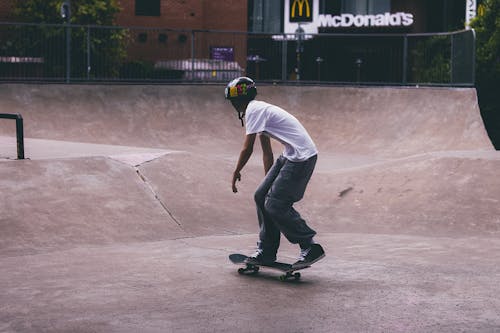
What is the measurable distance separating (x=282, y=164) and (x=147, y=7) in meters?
31.4

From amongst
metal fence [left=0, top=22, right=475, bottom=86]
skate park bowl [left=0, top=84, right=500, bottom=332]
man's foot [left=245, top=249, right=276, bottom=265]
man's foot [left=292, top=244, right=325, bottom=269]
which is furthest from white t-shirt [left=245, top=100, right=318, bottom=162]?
metal fence [left=0, top=22, right=475, bottom=86]

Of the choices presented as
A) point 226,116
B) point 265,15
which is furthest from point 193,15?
point 226,116

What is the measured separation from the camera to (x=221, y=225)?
1038 cm

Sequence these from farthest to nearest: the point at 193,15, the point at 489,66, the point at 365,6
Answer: the point at 365,6
the point at 193,15
the point at 489,66

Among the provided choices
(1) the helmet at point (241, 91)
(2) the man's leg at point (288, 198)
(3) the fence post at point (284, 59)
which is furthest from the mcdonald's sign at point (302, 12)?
(2) the man's leg at point (288, 198)

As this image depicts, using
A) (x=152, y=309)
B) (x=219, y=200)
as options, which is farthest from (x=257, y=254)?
(x=219, y=200)

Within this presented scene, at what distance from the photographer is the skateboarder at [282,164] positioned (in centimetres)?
685

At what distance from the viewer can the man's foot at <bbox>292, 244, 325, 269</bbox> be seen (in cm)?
693

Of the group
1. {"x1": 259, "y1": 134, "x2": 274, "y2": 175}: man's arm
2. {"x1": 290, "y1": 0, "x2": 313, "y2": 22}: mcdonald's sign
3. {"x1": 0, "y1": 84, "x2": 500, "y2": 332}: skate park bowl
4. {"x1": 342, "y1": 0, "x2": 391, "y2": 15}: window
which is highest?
{"x1": 342, "y1": 0, "x2": 391, "y2": 15}: window

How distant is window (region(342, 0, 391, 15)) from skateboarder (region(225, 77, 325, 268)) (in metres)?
38.2

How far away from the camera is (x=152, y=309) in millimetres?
5852

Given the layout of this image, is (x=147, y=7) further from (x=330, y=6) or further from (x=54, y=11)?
(x=330, y=6)

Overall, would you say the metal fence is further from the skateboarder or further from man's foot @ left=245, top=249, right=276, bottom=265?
man's foot @ left=245, top=249, right=276, bottom=265

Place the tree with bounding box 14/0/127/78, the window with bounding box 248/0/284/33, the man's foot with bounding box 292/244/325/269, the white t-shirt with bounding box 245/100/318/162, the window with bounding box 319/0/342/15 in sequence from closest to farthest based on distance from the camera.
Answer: the white t-shirt with bounding box 245/100/318/162 < the man's foot with bounding box 292/244/325/269 < the tree with bounding box 14/0/127/78 < the window with bounding box 319/0/342/15 < the window with bounding box 248/0/284/33
